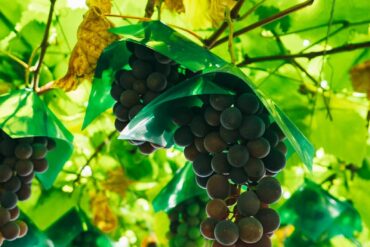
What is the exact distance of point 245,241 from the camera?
2.82ft

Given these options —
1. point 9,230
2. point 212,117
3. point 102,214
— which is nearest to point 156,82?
point 212,117

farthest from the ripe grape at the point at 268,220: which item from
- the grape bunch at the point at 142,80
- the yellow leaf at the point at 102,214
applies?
the yellow leaf at the point at 102,214

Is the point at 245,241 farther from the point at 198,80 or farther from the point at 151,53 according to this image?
the point at 151,53

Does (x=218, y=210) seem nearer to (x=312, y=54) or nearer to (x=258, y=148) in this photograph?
(x=258, y=148)

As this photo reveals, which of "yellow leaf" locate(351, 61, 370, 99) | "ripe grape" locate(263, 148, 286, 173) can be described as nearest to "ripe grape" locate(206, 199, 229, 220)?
"ripe grape" locate(263, 148, 286, 173)

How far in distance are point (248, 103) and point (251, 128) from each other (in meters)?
0.04

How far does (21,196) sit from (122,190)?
0.88 metres

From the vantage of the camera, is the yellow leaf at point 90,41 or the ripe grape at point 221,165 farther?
the yellow leaf at point 90,41

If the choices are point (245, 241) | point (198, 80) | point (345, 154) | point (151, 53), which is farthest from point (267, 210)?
point (345, 154)

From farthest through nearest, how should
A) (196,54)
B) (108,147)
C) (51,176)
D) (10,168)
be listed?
(108,147) → (51,176) → (10,168) → (196,54)

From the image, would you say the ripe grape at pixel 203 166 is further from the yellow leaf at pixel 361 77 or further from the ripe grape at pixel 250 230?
the yellow leaf at pixel 361 77

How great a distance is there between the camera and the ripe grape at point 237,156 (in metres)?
0.91

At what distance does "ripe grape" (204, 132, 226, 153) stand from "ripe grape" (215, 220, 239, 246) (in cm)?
13

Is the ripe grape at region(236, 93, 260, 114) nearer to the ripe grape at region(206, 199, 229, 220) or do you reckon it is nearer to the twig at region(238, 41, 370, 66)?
the ripe grape at region(206, 199, 229, 220)
